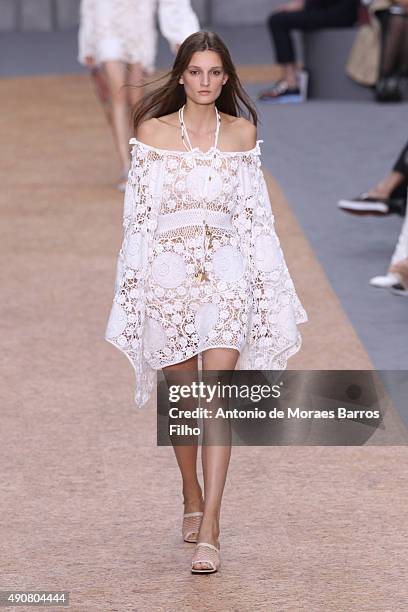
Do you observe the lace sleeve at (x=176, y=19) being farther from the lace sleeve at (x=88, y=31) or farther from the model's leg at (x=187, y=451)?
the model's leg at (x=187, y=451)

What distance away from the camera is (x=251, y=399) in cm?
442

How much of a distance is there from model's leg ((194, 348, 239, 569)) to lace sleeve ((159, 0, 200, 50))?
566cm

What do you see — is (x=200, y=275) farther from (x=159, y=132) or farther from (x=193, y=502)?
(x=193, y=502)

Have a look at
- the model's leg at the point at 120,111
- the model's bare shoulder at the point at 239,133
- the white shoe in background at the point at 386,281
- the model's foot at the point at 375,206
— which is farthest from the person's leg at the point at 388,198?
the model's bare shoulder at the point at 239,133

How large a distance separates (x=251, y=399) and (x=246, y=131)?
0.81 meters

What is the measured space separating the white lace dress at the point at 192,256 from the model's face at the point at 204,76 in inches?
6.2

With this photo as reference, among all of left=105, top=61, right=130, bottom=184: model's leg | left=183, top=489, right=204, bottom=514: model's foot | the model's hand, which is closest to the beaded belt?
left=183, top=489, right=204, bottom=514: model's foot

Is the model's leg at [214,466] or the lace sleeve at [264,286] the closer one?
the model's leg at [214,466]

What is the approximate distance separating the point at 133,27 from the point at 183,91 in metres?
5.47

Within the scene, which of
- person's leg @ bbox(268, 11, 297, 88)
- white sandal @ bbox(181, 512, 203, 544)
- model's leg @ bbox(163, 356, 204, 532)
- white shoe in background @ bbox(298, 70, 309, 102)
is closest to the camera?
model's leg @ bbox(163, 356, 204, 532)

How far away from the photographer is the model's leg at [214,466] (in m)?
4.12

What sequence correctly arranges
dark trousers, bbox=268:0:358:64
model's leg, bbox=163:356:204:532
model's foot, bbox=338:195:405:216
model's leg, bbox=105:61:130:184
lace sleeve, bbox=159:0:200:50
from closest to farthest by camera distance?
model's leg, bbox=163:356:204:532
model's foot, bbox=338:195:405:216
lace sleeve, bbox=159:0:200:50
model's leg, bbox=105:61:130:184
dark trousers, bbox=268:0:358:64

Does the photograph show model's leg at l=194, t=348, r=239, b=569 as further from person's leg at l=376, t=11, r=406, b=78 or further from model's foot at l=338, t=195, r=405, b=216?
person's leg at l=376, t=11, r=406, b=78

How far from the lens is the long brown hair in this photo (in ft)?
13.7
